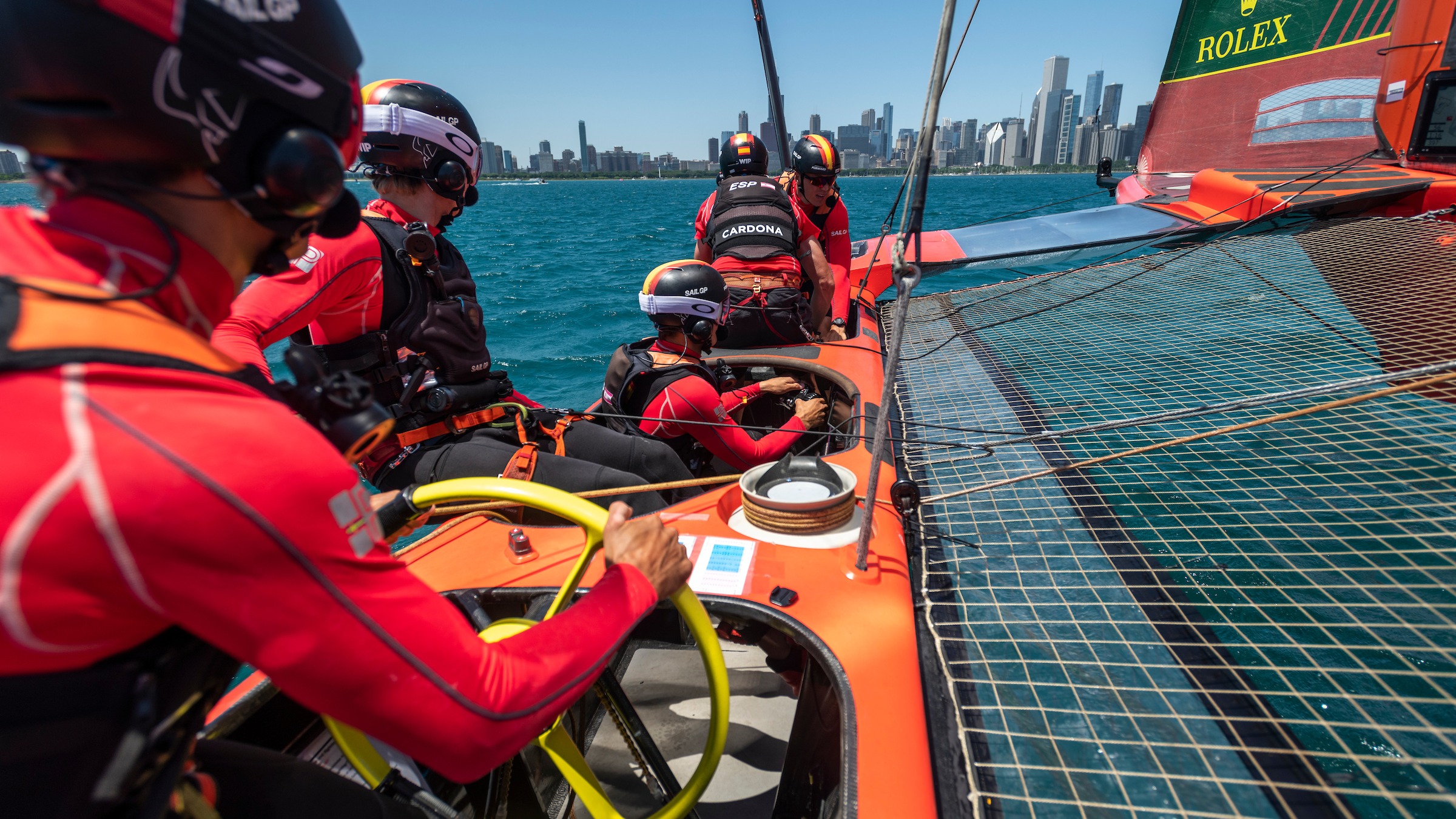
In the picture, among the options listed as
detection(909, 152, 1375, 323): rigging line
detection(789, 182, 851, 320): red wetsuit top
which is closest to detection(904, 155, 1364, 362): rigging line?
detection(909, 152, 1375, 323): rigging line

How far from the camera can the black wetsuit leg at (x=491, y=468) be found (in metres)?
2.24

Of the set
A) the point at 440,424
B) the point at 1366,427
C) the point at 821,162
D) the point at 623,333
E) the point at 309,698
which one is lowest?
the point at 623,333

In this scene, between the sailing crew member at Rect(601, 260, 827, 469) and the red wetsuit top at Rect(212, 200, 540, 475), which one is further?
the sailing crew member at Rect(601, 260, 827, 469)

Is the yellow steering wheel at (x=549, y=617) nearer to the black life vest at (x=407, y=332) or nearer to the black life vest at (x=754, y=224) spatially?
the black life vest at (x=407, y=332)

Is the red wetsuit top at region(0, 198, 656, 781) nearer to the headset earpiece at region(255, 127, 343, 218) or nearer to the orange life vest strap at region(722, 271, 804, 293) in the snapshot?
the headset earpiece at region(255, 127, 343, 218)

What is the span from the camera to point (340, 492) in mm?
670

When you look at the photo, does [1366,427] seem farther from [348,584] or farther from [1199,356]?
[348,584]

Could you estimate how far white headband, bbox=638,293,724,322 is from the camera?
2.83 meters

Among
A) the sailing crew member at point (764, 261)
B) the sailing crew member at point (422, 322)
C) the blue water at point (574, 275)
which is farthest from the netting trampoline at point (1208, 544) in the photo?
the blue water at point (574, 275)

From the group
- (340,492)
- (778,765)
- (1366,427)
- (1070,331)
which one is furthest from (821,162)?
(340,492)

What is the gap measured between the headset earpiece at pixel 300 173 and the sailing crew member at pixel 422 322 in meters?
1.35

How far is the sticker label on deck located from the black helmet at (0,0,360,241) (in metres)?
1.14

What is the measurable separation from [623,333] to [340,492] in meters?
9.44

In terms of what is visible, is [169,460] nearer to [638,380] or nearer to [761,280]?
[638,380]
